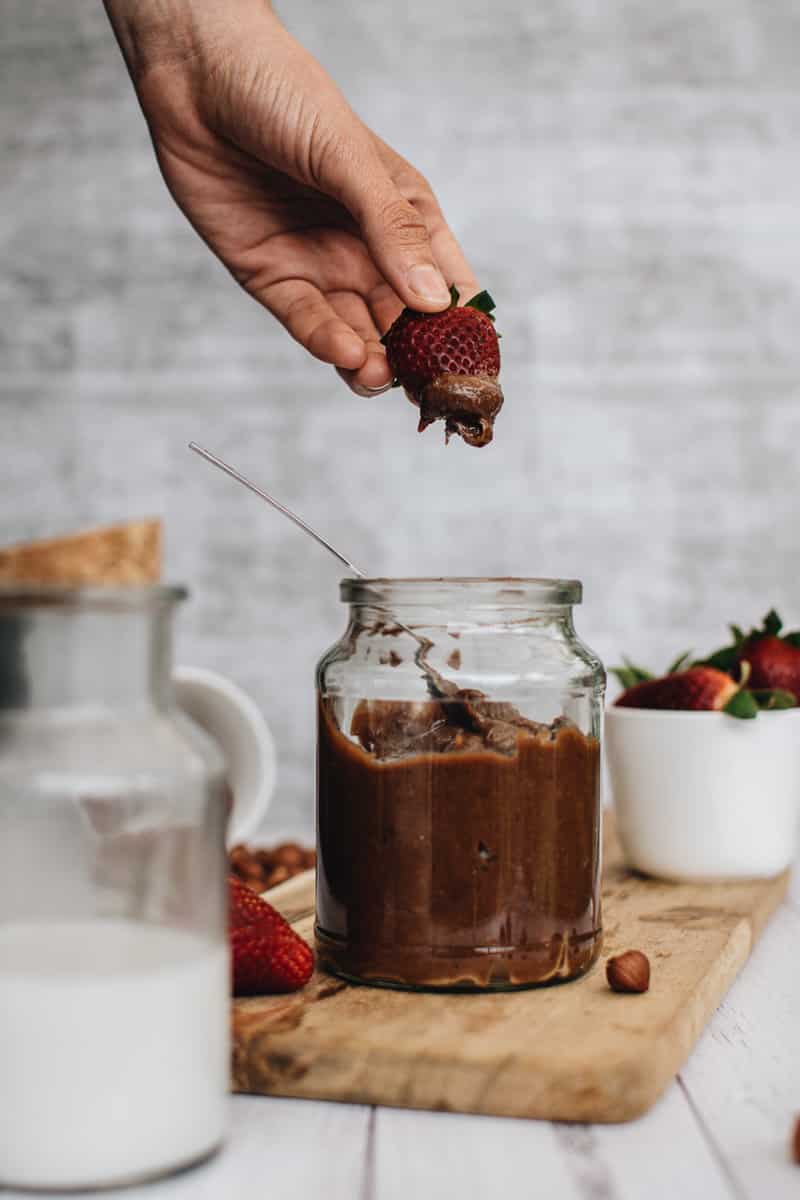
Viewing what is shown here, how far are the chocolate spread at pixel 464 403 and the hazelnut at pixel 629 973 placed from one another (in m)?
0.43

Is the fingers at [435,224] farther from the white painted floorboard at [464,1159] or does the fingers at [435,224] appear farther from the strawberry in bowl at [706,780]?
the white painted floorboard at [464,1159]

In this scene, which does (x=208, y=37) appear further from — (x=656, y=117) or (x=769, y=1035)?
(x=656, y=117)

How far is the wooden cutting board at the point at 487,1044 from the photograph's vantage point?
2.70 feet

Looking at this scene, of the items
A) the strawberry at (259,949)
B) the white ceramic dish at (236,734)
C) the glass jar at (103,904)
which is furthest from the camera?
the white ceramic dish at (236,734)

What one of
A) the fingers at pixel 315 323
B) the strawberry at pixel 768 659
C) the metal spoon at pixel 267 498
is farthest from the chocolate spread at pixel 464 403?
the strawberry at pixel 768 659

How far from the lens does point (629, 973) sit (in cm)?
Result: 99

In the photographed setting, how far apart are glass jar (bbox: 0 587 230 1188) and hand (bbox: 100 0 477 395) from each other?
58 centimetres

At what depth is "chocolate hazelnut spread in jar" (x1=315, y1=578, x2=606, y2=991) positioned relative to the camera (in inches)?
40.0

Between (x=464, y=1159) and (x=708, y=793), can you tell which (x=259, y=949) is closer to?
(x=464, y=1159)

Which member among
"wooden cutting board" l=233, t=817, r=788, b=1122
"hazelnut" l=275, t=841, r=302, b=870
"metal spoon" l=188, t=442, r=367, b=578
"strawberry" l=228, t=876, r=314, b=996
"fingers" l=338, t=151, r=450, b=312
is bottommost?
"hazelnut" l=275, t=841, r=302, b=870

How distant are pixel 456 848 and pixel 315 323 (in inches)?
30.8

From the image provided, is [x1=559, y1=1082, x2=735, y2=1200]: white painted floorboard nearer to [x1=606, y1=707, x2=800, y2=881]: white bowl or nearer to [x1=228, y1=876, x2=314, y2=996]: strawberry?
[x1=228, y1=876, x2=314, y2=996]: strawberry

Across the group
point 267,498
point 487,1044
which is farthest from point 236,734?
point 487,1044

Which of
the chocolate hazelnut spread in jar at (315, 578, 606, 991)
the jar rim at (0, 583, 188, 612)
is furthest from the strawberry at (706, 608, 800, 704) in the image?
the jar rim at (0, 583, 188, 612)
